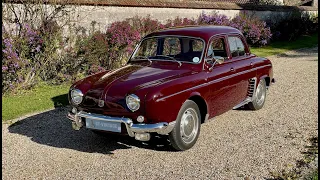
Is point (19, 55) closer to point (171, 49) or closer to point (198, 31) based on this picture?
point (171, 49)

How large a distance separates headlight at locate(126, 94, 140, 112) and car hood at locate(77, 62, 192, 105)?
0.07 m

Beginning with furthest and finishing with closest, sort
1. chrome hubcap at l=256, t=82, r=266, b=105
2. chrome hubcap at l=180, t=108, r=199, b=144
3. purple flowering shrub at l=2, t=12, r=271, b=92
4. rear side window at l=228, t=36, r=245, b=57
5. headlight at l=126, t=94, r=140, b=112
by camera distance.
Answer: purple flowering shrub at l=2, t=12, r=271, b=92
chrome hubcap at l=256, t=82, r=266, b=105
rear side window at l=228, t=36, r=245, b=57
chrome hubcap at l=180, t=108, r=199, b=144
headlight at l=126, t=94, r=140, b=112

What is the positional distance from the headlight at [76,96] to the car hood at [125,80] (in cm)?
11

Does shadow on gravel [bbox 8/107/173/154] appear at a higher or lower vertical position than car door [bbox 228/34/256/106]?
lower

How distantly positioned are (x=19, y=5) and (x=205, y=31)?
20.8 ft

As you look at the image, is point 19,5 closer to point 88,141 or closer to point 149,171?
point 88,141

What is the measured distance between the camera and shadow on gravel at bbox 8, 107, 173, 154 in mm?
5270

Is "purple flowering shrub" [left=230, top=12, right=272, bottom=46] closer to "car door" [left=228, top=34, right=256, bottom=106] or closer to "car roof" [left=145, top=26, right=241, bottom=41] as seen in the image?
"car door" [left=228, top=34, right=256, bottom=106]

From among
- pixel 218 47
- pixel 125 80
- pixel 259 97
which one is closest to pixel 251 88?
pixel 259 97

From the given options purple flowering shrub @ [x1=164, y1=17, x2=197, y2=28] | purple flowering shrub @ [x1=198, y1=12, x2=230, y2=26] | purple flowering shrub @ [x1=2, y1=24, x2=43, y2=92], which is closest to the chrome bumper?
purple flowering shrub @ [x1=2, y1=24, x2=43, y2=92]

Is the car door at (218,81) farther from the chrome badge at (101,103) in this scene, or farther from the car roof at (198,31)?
the chrome badge at (101,103)

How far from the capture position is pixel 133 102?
4.56 m

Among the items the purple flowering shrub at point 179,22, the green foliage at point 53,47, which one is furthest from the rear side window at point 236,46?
the purple flowering shrub at point 179,22

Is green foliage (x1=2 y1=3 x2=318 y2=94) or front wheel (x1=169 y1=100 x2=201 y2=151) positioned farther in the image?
green foliage (x1=2 y1=3 x2=318 y2=94)
